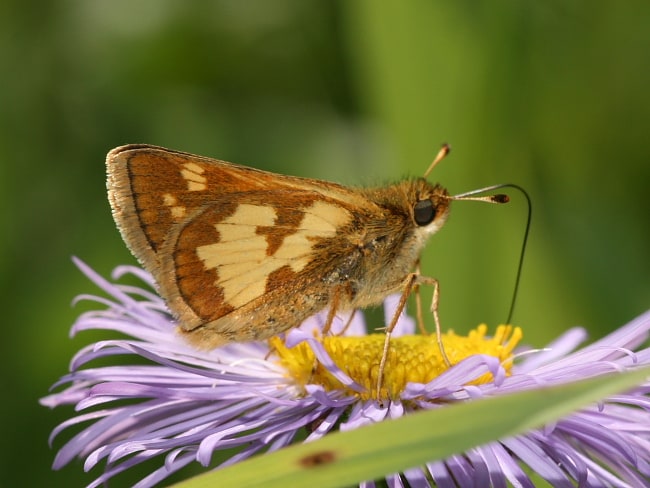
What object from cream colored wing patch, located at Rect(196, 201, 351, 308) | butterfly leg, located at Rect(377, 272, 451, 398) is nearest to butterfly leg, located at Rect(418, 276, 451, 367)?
butterfly leg, located at Rect(377, 272, 451, 398)

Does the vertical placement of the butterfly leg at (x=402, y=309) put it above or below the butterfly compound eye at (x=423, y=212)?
below

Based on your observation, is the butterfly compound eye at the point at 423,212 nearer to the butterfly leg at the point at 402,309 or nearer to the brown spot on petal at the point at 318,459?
the butterfly leg at the point at 402,309

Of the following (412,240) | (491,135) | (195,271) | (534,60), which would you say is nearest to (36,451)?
(195,271)

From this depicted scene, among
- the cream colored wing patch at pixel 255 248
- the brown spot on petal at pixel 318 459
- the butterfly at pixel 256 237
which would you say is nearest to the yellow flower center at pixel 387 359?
the butterfly at pixel 256 237

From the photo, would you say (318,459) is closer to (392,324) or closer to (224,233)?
(392,324)

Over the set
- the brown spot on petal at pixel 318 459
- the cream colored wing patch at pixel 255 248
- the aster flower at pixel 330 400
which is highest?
the cream colored wing patch at pixel 255 248

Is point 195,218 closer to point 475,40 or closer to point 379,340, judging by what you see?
point 379,340
